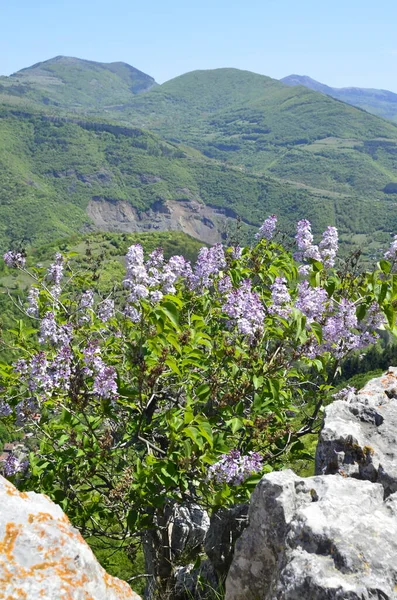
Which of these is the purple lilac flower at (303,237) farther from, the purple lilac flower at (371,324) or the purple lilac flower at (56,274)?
the purple lilac flower at (56,274)

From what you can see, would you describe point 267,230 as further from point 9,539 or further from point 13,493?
point 9,539

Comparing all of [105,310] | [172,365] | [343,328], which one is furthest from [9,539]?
[105,310]

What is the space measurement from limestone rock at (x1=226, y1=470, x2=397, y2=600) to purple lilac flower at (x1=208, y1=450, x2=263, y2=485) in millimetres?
1327

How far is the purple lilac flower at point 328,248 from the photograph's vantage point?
1152cm

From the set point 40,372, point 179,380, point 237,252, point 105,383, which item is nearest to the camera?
point 105,383

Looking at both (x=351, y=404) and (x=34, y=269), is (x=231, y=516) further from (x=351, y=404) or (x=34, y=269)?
(x=34, y=269)

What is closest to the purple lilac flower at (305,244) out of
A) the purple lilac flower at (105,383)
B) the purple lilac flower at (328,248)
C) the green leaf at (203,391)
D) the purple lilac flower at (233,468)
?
the purple lilac flower at (328,248)

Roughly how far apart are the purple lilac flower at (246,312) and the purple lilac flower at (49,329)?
3.22m

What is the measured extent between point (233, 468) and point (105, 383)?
2436mm

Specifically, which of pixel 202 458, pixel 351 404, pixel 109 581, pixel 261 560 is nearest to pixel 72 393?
pixel 202 458

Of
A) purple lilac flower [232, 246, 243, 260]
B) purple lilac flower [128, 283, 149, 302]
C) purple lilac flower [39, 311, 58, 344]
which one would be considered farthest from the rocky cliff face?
purple lilac flower [232, 246, 243, 260]

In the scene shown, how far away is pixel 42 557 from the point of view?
527 cm

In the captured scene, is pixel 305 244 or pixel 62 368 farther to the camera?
pixel 305 244

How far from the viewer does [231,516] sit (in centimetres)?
957
